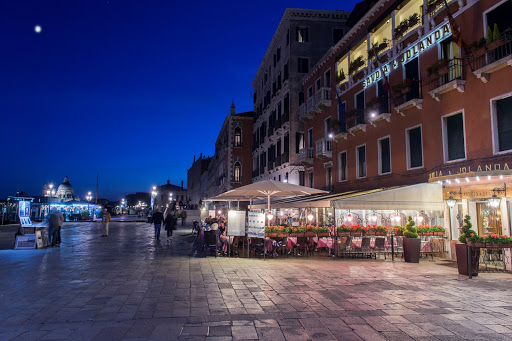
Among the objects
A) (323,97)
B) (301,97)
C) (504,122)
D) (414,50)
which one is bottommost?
(504,122)

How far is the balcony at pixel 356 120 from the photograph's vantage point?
17281mm

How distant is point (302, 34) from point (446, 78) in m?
16.3

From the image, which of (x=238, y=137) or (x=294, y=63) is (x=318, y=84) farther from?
(x=238, y=137)

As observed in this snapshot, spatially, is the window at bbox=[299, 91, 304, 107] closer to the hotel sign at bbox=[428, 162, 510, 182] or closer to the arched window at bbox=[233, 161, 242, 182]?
the hotel sign at bbox=[428, 162, 510, 182]

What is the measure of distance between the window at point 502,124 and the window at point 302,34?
18.1m

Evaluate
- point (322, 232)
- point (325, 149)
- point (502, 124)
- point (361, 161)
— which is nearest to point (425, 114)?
point (502, 124)

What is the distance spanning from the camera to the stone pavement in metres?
4.75

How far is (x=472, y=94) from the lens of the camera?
11.3m

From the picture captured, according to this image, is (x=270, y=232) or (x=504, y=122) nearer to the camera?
(x=504, y=122)

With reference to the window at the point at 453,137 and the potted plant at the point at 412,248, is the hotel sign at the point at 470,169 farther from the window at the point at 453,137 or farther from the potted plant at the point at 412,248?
the potted plant at the point at 412,248

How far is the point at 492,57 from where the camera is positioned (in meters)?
10.4

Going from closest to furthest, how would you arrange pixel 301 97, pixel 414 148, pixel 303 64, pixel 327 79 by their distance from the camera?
1. pixel 414 148
2. pixel 327 79
3. pixel 301 97
4. pixel 303 64

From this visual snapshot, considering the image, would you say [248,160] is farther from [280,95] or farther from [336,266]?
[336,266]

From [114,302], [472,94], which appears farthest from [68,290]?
[472,94]
